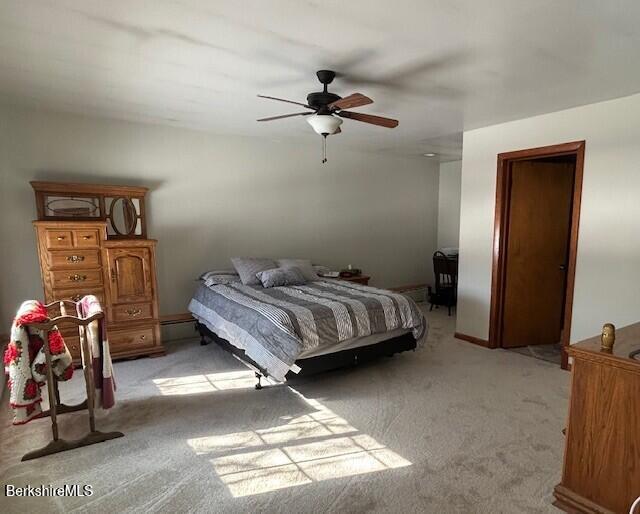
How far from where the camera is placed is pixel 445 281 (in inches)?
233

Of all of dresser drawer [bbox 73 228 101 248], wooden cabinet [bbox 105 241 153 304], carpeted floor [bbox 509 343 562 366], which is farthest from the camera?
carpeted floor [bbox 509 343 562 366]

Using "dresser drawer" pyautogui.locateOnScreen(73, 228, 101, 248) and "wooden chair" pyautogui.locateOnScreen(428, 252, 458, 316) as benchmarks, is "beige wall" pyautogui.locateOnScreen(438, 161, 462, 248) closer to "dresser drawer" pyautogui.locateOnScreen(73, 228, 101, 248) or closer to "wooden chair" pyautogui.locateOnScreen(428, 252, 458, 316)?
"wooden chair" pyautogui.locateOnScreen(428, 252, 458, 316)

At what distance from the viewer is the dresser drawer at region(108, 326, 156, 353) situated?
369cm

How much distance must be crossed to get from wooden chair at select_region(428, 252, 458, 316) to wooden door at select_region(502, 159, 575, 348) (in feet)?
4.62

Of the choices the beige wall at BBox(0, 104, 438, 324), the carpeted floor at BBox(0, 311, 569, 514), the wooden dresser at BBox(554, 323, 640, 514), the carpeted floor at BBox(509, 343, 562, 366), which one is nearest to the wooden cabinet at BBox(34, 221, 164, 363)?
the carpeted floor at BBox(0, 311, 569, 514)

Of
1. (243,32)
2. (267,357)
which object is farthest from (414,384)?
(243,32)

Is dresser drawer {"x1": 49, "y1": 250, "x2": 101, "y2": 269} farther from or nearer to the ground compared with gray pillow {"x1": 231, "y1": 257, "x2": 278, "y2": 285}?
farther from the ground

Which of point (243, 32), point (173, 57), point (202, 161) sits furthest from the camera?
point (202, 161)

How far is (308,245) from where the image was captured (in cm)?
535

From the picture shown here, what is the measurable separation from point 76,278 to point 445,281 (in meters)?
4.83

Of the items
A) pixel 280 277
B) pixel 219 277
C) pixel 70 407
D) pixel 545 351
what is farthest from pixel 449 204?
pixel 70 407

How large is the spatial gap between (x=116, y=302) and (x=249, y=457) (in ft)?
7.37

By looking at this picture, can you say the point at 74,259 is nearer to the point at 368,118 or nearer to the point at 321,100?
the point at 321,100

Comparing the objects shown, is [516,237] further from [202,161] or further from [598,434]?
[202,161]
